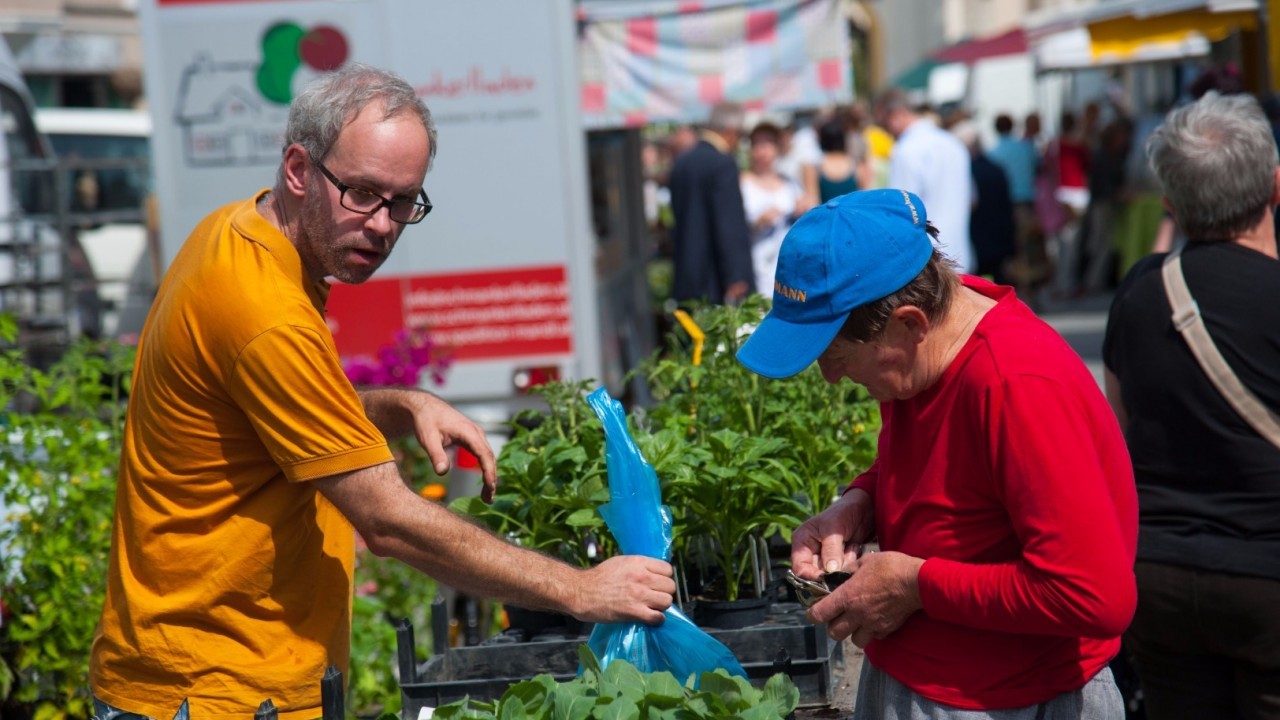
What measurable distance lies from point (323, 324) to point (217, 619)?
0.53 metres

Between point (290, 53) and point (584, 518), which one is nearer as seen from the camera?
point (584, 518)

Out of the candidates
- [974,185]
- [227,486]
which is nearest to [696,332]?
[227,486]

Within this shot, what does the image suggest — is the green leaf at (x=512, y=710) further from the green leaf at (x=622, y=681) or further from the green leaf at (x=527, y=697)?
the green leaf at (x=622, y=681)

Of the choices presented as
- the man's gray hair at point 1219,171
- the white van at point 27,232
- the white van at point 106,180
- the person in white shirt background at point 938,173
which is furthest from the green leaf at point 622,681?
the white van at point 106,180

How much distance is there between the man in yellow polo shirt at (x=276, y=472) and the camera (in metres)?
2.26

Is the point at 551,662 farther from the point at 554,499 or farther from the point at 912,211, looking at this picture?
the point at 912,211

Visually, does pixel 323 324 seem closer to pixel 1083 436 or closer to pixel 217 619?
pixel 217 619

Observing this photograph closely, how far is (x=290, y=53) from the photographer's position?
644 cm

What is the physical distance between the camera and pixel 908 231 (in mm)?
1950

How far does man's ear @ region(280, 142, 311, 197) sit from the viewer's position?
237 centimetres

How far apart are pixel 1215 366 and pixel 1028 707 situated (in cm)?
114

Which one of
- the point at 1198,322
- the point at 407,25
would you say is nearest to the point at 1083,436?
the point at 1198,322

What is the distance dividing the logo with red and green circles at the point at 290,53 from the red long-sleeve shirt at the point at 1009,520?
490cm

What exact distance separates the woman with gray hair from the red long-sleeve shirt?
2.83 ft
